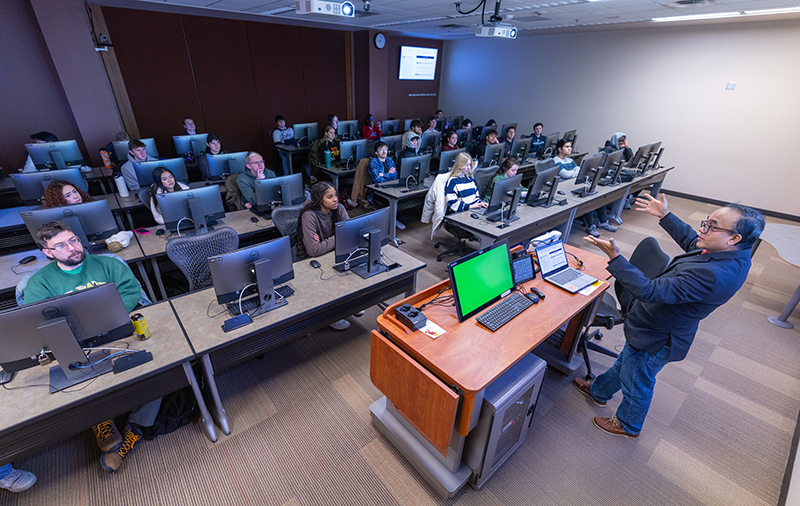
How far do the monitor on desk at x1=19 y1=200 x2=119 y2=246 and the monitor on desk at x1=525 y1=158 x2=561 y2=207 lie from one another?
431 cm

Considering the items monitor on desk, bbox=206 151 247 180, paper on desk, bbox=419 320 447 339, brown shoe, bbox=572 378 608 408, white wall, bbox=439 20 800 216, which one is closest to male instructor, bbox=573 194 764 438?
brown shoe, bbox=572 378 608 408

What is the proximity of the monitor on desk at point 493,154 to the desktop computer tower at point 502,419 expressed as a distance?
4068 millimetres

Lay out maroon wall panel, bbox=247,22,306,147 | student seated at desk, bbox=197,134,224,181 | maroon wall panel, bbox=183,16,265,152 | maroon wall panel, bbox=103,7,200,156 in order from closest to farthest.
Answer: student seated at desk, bbox=197,134,224,181
maroon wall panel, bbox=103,7,200,156
maroon wall panel, bbox=183,16,265,152
maroon wall panel, bbox=247,22,306,147

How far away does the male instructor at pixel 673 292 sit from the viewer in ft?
5.87

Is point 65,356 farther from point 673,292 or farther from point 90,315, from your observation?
point 673,292

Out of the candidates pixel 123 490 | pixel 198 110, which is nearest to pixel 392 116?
pixel 198 110

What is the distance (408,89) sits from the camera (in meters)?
10.8

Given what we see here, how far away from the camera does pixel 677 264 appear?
2.01 meters

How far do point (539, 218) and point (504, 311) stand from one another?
2.20 metres

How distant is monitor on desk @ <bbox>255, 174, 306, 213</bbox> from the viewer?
11.5 feet

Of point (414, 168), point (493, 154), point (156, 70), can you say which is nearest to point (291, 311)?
point (414, 168)

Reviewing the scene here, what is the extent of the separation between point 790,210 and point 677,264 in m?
7.26

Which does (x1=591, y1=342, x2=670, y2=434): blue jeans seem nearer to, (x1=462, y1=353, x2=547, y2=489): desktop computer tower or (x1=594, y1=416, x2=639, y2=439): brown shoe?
(x1=594, y1=416, x2=639, y2=439): brown shoe

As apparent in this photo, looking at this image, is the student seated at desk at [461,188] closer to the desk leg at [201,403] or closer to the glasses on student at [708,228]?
the glasses on student at [708,228]
